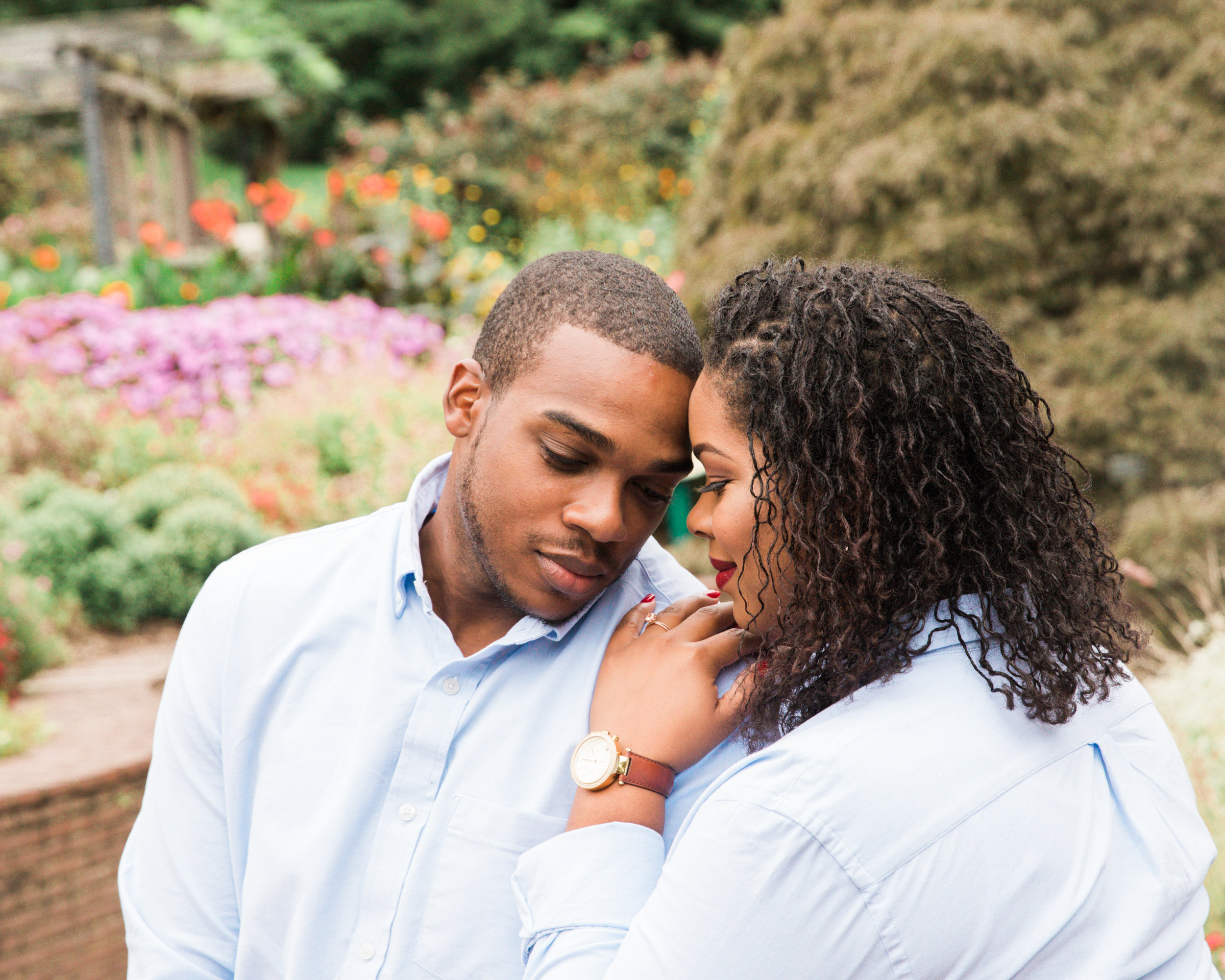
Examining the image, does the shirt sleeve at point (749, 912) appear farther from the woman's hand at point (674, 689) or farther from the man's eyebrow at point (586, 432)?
the man's eyebrow at point (586, 432)

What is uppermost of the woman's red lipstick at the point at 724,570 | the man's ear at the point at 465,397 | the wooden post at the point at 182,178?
the man's ear at the point at 465,397

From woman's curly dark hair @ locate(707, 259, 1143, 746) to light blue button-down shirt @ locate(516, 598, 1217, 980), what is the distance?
0.21 feet

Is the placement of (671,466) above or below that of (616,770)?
above

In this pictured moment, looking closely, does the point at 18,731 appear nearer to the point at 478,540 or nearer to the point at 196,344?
the point at 478,540

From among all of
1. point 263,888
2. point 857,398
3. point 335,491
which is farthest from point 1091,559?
point 335,491

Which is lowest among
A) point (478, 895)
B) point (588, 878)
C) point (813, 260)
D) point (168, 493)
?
point (168, 493)

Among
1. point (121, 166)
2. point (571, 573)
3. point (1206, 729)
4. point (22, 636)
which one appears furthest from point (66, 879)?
point (121, 166)

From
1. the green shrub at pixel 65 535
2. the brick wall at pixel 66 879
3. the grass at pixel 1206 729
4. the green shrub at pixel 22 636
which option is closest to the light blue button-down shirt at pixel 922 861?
the grass at pixel 1206 729

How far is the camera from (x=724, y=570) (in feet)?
5.53

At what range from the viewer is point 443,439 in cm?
655

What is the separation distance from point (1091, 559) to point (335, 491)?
17.2 ft

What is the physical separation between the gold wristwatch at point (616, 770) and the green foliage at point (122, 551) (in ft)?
13.7

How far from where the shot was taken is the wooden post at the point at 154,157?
1823 centimetres

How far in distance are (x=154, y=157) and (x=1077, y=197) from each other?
55.9 ft
